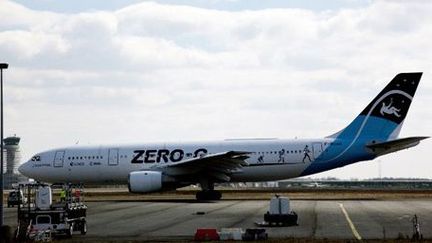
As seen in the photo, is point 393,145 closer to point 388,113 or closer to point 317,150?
point 388,113

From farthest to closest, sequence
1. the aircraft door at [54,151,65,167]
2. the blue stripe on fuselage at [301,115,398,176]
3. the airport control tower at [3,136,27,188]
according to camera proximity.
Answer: the airport control tower at [3,136,27,188], the aircraft door at [54,151,65,167], the blue stripe on fuselage at [301,115,398,176]

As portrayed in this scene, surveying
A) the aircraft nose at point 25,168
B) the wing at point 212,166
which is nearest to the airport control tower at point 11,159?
the aircraft nose at point 25,168

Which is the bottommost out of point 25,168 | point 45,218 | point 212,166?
point 45,218

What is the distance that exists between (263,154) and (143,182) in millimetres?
7834

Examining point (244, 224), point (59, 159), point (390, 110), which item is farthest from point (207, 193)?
point (244, 224)

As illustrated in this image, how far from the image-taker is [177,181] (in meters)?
45.4

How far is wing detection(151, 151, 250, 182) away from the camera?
4331 centimetres

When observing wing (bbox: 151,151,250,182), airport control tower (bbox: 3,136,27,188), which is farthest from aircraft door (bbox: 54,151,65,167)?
airport control tower (bbox: 3,136,27,188)

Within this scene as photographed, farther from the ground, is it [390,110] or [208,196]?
[390,110]

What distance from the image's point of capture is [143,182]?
4356 centimetres

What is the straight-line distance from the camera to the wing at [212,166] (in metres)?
43.3

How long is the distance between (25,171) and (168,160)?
35.7 feet

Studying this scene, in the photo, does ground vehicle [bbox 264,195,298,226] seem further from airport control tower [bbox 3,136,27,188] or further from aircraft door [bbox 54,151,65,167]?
airport control tower [bbox 3,136,27,188]

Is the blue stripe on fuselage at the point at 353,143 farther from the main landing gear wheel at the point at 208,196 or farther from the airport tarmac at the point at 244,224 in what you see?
the airport tarmac at the point at 244,224
